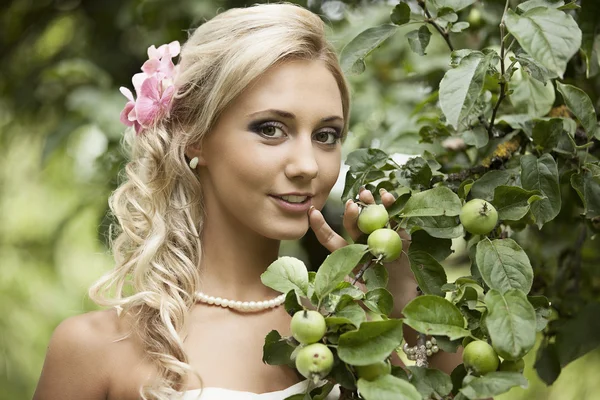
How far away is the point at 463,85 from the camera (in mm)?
1171

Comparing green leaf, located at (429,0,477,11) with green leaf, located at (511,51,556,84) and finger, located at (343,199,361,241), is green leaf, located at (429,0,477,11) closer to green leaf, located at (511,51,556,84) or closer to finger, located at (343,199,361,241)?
green leaf, located at (511,51,556,84)

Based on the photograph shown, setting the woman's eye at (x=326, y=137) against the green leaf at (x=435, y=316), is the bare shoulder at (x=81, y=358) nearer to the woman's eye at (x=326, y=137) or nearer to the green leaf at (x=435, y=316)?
the woman's eye at (x=326, y=137)

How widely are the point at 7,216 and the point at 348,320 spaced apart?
3352 mm

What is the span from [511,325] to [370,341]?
0.19 meters

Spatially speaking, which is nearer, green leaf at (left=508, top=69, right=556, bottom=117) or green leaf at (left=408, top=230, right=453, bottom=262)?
green leaf at (left=408, top=230, right=453, bottom=262)

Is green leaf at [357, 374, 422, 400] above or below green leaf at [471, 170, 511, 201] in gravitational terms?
above

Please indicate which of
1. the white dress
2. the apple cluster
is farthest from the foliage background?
the white dress

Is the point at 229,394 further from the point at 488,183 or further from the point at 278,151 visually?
the point at 488,183

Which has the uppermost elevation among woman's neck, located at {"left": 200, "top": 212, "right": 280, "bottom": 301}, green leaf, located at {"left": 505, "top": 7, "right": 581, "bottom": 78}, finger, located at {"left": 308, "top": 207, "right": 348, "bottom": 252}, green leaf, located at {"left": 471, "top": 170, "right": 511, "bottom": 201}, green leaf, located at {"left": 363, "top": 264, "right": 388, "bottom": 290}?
green leaf, located at {"left": 505, "top": 7, "right": 581, "bottom": 78}

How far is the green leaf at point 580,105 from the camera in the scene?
1328 millimetres

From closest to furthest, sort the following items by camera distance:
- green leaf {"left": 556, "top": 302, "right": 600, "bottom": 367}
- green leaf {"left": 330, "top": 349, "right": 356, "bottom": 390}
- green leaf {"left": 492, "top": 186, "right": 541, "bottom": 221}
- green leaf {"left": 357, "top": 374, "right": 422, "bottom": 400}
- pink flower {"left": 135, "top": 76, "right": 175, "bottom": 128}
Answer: green leaf {"left": 357, "top": 374, "right": 422, "bottom": 400} → green leaf {"left": 330, "top": 349, "right": 356, "bottom": 390} → green leaf {"left": 492, "top": 186, "right": 541, "bottom": 221} → green leaf {"left": 556, "top": 302, "right": 600, "bottom": 367} → pink flower {"left": 135, "top": 76, "right": 175, "bottom": 128}

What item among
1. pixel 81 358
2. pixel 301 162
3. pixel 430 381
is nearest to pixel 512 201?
pixel 430 381

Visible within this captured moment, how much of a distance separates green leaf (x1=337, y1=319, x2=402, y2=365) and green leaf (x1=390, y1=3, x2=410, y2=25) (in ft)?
2.07

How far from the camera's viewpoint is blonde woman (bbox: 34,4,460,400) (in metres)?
1.52
